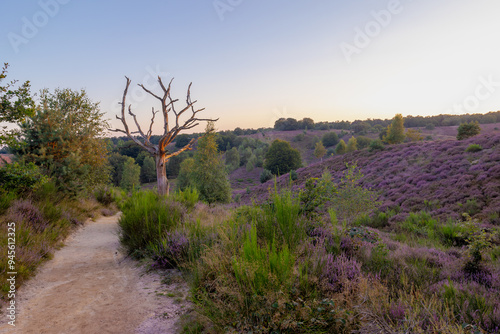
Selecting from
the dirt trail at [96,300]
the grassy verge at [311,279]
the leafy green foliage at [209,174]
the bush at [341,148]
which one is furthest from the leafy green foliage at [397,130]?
the dirt trail at [96,300]

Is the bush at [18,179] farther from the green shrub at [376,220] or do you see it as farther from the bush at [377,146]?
the bush at [377,146]

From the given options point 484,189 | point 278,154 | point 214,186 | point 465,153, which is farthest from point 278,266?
point 278,154

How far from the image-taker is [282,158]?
54.7m

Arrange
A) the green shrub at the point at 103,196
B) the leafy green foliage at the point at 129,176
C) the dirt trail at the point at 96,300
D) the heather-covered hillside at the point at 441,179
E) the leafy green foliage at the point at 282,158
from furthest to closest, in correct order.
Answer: the leafy green foliage at the point at 282,158 → the leafy green foliage at the point at 129,176 → the green shrub at the point at 103,196 → the heather-covered hillside at the point at 441,179 → the dirt trail at the point at 96,300

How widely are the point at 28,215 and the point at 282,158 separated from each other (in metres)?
50.1

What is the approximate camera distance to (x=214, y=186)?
21891 millimetres

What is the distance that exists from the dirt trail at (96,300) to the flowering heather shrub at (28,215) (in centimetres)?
127

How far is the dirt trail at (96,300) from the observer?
125 inches

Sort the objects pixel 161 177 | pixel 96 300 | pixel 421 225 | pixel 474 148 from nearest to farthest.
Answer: pixel 96 300
pixel 421 225
pixel 161 177
pixel 474 148

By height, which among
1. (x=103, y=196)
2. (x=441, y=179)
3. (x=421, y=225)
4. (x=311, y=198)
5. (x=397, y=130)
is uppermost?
(x=397, y=130)

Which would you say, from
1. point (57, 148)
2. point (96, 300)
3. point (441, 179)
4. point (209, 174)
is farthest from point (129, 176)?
point (96, 300)

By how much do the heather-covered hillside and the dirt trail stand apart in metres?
4.74

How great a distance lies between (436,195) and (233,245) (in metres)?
17.2

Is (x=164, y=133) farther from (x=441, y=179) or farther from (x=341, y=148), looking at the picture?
(x=341, y=148)
